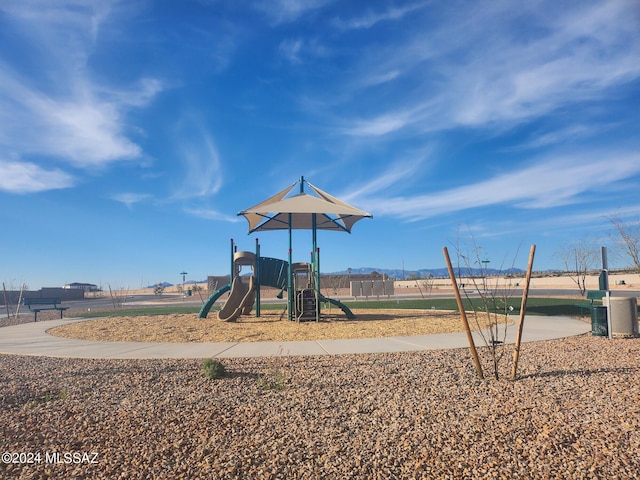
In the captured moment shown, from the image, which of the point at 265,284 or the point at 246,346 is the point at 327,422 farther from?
the point at 265,284

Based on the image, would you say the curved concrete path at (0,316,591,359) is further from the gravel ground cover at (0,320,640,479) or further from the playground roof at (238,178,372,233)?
the playground roof at (238,178,372,233)

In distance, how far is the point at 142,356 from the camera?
8656 millimetres

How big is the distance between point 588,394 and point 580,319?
406 inches

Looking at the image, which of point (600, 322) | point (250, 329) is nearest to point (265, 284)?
point (250, 329)

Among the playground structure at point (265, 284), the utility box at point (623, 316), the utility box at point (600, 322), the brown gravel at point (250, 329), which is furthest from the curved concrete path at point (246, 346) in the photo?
the playground structure at point (265, 284)

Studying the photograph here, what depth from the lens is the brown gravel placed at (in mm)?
11414

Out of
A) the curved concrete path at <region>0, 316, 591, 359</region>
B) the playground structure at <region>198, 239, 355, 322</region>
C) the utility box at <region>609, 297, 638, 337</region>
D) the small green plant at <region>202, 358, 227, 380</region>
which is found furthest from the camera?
the playground structure at <region>198, 239, 355, 322</region>

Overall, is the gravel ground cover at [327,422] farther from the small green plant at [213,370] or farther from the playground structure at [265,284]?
the playground structure at [265,284]

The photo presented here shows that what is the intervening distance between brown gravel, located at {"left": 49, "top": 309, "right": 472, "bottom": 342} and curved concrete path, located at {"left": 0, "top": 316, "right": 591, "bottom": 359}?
2.70ft

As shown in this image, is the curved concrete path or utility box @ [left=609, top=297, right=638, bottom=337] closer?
the curved concrete path

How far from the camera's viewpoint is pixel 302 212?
49.3 feet

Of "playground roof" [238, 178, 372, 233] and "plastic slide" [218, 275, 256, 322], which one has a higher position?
"playground roof" [238, 178, 372, 233]

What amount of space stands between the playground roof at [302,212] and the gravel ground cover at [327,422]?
8700 millimetres

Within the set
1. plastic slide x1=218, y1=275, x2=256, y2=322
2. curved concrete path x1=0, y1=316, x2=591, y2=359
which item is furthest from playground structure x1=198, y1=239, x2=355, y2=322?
curved concrete path x1=0, y1=316, x2=591, y2=359
